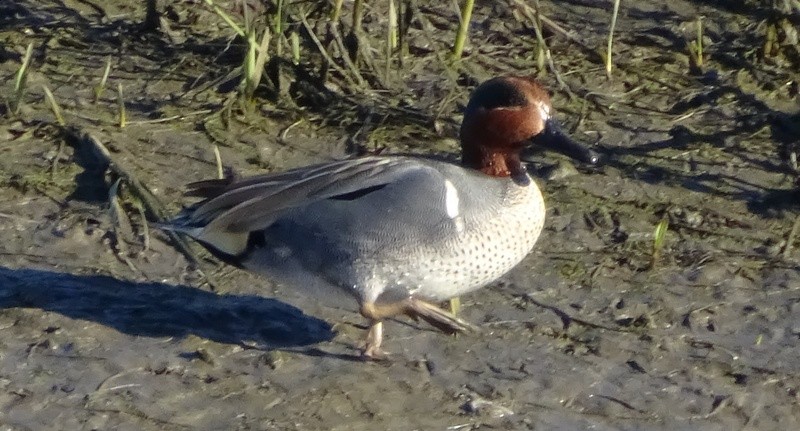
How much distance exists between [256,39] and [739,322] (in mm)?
2562

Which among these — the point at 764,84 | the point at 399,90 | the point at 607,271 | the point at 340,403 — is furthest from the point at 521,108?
the point at 764,84

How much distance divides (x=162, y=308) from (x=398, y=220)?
96 cm

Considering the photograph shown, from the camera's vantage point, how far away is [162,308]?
203 inches

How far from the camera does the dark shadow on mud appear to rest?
505 cm

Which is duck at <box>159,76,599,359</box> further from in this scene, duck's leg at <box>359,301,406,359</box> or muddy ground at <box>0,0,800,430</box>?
muddy ground at <box>0,0,800,430</box>

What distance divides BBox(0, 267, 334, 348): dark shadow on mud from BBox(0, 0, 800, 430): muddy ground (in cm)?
1

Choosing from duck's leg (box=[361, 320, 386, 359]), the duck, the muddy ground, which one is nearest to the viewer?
the muddy ground

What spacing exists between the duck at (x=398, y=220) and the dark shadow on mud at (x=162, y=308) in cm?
19

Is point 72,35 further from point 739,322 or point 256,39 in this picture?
point 739,322

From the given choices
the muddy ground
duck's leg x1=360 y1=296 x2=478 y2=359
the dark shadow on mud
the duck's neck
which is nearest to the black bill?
the duck's neck

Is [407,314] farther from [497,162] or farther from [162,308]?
[162,308]

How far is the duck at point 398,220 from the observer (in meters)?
4.84

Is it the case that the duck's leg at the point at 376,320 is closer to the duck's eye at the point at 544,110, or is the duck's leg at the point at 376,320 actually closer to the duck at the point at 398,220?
the duck at the point at 398,220

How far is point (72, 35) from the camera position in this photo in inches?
277
